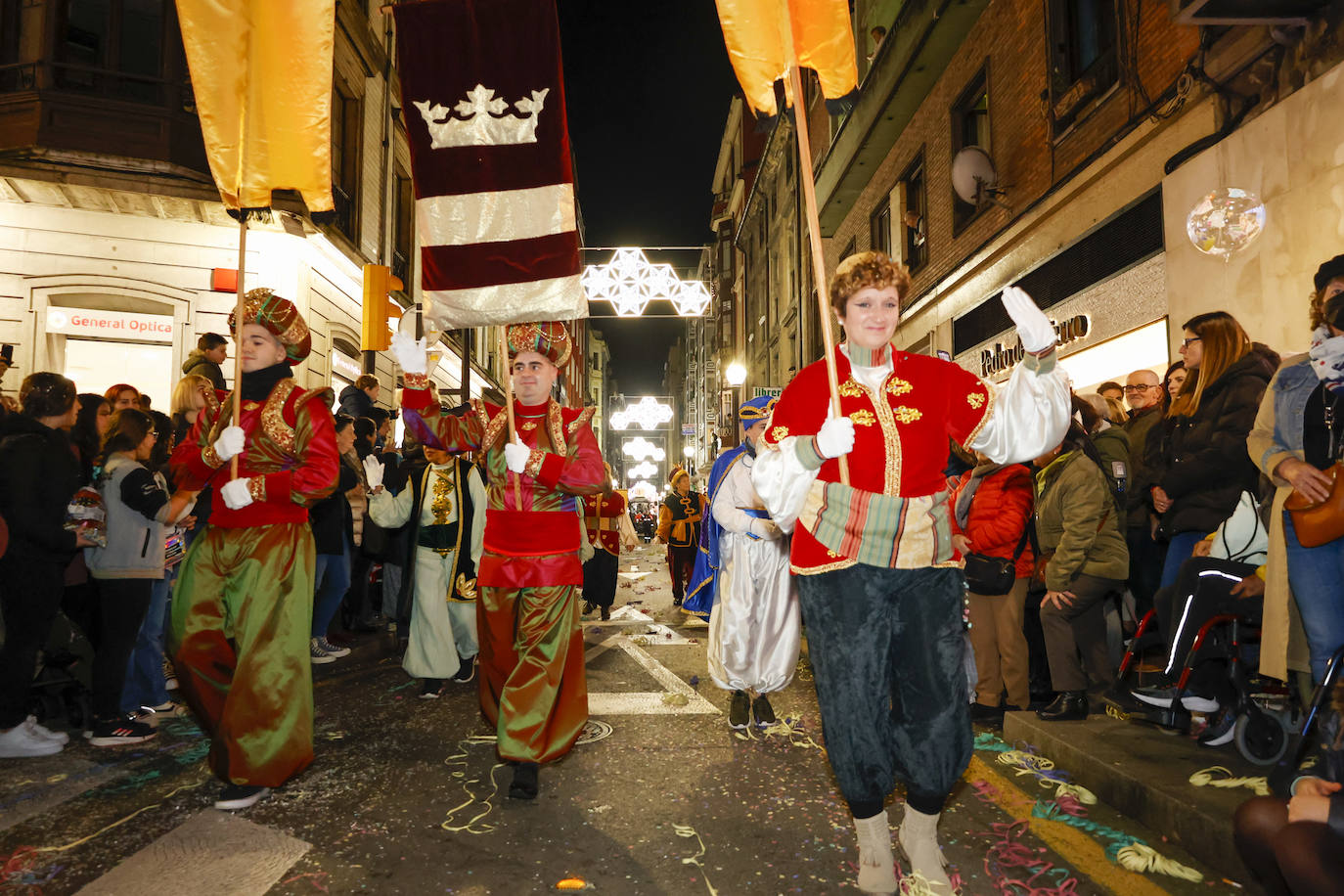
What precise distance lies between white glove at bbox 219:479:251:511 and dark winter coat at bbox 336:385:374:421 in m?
4.36

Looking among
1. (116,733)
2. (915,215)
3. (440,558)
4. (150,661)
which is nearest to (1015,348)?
(915,215)

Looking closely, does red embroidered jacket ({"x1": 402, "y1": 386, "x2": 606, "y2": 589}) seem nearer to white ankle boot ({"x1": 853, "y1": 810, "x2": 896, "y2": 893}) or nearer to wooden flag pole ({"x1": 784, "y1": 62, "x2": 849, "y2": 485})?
wooden flag pole ({"x1": 784, "y1": 62, "x2": 849, "y2": 485})

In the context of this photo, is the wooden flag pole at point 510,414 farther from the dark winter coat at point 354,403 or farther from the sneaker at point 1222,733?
the dark winter coat at point 354,403

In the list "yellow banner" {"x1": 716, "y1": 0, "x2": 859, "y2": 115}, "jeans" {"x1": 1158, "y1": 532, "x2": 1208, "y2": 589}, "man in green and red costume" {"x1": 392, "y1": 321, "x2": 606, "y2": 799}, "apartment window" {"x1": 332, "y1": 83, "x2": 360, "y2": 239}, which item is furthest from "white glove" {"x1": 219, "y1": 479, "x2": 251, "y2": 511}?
"apartment window" {"x1": 332, "y1": 83, "x2": 360, "y2": 239}

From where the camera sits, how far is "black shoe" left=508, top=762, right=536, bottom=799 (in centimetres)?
380

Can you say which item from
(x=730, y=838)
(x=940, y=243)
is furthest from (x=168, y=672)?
(x=940, y=243)

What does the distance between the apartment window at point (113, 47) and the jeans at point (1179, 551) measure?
13.4 metres

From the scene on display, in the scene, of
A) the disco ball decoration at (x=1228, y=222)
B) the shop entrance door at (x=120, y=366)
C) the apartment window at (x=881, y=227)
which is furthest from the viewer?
the apartment window at (x=881, y=227)

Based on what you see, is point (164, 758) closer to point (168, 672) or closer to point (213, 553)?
point (213, 553)

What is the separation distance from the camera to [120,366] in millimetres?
11969

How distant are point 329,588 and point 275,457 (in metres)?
3.65

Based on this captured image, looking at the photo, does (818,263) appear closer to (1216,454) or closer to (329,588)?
(1216,454)

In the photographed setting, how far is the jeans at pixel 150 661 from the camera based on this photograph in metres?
5.25

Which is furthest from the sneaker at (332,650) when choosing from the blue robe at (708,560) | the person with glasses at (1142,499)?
the person with glasses at (1142,499)
